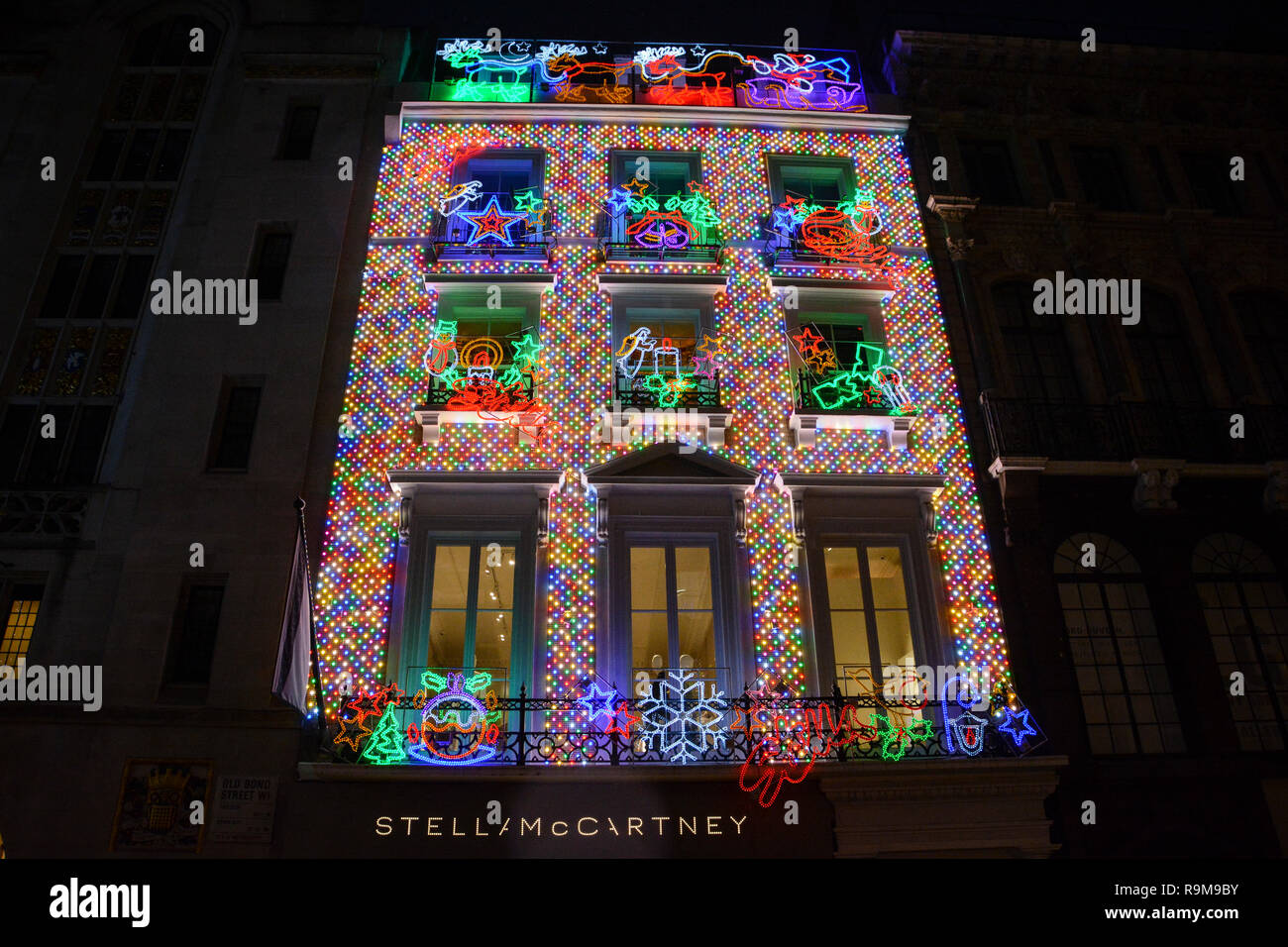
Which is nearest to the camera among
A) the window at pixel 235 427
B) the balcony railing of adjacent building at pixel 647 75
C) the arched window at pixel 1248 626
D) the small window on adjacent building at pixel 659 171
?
the arched window at pixel 1248 626

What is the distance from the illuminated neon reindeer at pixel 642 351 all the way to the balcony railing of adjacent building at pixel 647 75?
565 centimetres

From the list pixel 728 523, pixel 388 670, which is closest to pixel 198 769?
pixel 388 670

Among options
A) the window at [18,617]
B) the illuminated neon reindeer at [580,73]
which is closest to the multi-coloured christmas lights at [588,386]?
the illuminated neon reindeer at [580,73]

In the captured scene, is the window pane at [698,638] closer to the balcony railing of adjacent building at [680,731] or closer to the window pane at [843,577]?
the balcony railing of adjacent building at [680,731]

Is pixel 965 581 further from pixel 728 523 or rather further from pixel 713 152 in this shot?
pixel 713 152

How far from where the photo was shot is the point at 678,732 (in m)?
11.5

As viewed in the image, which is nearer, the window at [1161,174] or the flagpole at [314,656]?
the flagpole at [314,656]

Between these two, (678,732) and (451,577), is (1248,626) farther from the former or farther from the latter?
(451,577)

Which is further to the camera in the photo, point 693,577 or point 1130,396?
point 1130,396

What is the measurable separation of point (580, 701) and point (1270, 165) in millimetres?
17326

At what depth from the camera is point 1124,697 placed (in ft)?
42.7

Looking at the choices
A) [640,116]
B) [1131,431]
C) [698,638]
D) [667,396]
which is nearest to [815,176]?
[640,116]

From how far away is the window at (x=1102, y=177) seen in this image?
17.3 m

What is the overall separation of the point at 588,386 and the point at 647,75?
772 cm
